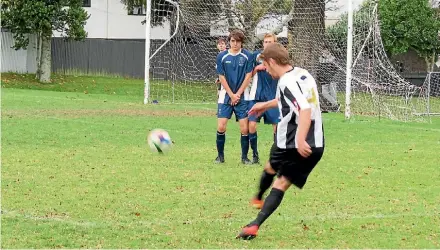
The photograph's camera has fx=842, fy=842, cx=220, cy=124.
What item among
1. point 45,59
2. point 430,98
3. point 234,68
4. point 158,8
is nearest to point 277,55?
point 234,68

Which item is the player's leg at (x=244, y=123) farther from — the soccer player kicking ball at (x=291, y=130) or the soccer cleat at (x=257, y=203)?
the soccer player kicking ball at (x=291, y=130)

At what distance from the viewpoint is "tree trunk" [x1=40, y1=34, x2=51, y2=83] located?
3847 centimetres

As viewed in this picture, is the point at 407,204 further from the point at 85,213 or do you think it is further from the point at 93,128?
the point at 93,128

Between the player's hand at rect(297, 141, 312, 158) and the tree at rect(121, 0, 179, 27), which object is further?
the tree at rect(121, 0, 179, 27)

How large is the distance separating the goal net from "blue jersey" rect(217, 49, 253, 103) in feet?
36.2

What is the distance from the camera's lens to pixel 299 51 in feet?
84.3

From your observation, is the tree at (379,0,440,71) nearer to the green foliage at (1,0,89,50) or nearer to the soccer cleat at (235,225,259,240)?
the green foliage at (1,0,89,50)

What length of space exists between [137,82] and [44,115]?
73.5 ft

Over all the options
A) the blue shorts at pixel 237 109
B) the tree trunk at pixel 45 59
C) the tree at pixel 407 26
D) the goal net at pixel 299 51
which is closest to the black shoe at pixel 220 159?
the blue shorts at pixel 237 109

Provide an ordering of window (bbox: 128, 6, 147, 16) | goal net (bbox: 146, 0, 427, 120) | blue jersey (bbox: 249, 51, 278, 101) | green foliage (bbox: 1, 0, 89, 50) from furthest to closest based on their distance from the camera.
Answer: window (bbox: 128, 6, 147, 16)
green foliage (bbox: 1, 0, 89, 50)
goal net (bbox: 146, 0, 427, 120)
blue jersey (bbox: 249, 51, 278, 101)

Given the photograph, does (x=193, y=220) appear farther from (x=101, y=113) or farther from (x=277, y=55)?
(x=101, y=113)

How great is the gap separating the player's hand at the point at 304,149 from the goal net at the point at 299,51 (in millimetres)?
16115

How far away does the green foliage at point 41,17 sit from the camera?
35594 millimetres

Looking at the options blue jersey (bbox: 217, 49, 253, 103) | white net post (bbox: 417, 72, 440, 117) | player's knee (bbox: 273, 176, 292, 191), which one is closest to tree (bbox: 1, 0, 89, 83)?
white net post (bbox: 417, 72, 440, 117)
